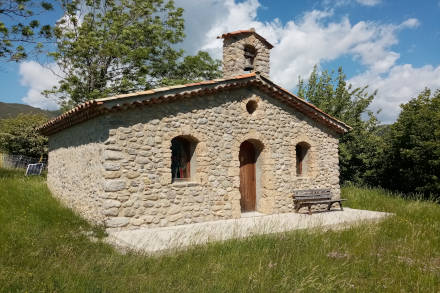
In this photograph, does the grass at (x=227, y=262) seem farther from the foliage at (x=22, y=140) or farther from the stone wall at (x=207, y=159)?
the foliage at (x=22, y=140)

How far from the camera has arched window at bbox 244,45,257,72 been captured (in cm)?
1046

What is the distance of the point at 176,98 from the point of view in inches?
324

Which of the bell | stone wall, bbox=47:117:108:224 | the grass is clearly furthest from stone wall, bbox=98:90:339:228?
the grass

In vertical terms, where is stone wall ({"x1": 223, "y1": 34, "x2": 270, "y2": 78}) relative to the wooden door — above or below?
above

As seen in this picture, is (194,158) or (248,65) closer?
(194,158)

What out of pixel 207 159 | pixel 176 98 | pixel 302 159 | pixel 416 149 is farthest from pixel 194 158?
pixel 416 149

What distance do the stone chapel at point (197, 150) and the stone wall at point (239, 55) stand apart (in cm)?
3

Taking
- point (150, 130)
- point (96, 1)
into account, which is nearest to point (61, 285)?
point (150, 130)

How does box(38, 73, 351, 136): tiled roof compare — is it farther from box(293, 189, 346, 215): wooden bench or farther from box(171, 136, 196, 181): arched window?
box(293, 189, 346, 215): wooden bench

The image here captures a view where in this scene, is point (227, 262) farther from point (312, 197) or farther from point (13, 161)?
point (13, 161)

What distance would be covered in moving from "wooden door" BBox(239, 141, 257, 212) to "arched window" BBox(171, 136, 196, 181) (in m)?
2.02

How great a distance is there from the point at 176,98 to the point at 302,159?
5.53 meters

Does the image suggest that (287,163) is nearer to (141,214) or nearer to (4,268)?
(141,214)

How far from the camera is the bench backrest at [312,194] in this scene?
10.5 m
